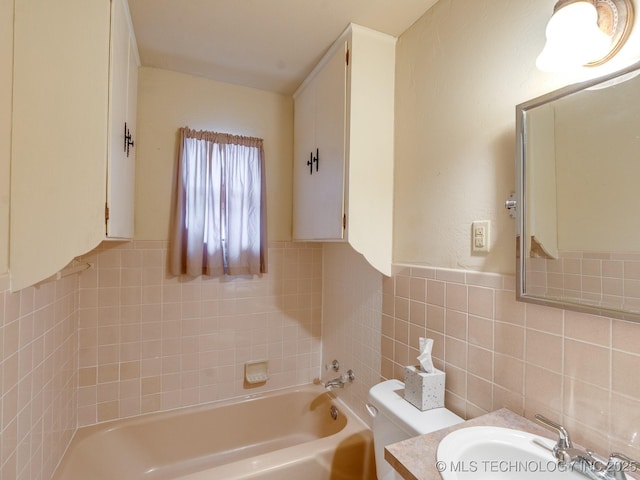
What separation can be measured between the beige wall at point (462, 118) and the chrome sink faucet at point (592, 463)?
1.53ft

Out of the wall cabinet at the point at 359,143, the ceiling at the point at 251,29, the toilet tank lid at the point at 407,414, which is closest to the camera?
the toilet tank lid at the point at 407,414

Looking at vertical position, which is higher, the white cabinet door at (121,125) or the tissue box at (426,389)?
the white cabinet door at (121,125)

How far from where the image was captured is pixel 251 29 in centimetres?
140

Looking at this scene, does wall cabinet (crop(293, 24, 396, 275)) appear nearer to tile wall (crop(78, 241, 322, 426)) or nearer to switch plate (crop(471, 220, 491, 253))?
switch plate (crop(471, 220, 491, 253))

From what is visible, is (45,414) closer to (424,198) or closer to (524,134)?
(424,198)

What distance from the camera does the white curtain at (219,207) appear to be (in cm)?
180

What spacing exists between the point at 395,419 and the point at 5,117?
1573 mm

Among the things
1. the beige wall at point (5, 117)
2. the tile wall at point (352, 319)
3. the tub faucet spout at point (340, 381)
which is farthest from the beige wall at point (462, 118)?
the beige wall at point (5, 117)

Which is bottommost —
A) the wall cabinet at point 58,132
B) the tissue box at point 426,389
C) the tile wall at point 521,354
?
the tissue box at point 426,389

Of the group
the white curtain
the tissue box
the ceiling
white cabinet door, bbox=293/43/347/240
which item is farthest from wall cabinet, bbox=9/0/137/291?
the tissue box

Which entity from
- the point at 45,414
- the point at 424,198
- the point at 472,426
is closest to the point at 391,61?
the point at 424,198

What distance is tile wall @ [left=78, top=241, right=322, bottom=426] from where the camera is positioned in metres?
1.70

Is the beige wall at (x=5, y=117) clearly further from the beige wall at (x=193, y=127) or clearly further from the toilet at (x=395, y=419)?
the toilet at (x=395, y=419)

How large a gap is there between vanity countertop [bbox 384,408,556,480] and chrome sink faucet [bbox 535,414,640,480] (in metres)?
0.10
